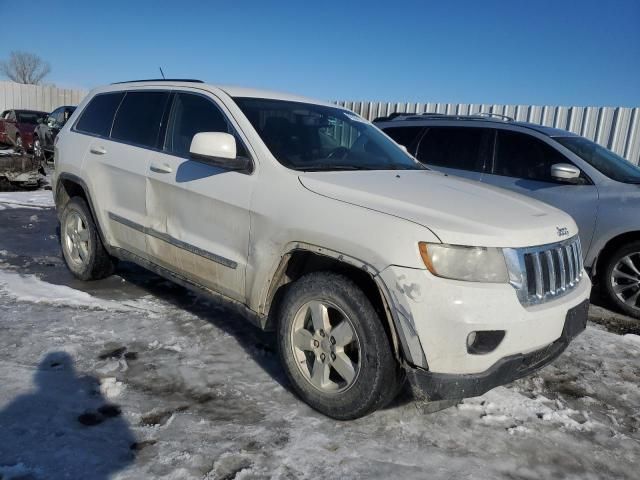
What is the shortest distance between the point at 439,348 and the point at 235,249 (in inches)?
56.3

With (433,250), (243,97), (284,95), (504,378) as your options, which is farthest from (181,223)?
(504,378)

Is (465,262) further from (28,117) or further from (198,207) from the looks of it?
(28,117)

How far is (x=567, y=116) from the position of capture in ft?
34.0

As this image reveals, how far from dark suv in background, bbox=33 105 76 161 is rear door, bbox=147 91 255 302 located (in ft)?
37.0

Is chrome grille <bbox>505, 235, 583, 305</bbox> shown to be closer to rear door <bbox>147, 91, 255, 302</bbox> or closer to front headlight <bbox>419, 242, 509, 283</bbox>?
front headlight <bbox>419, 242, 509, 283</bbox>

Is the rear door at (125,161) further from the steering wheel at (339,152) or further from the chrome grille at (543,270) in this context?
the chrome grille at (543,270)

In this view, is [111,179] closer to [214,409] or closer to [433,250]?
[214,409]

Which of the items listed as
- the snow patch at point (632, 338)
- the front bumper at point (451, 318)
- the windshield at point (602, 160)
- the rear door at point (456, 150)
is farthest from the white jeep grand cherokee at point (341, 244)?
the windshield at point (602, 160)

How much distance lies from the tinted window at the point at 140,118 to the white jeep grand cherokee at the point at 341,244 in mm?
17

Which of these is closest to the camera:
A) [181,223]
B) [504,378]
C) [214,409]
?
[504,378]

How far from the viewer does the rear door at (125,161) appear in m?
4.00

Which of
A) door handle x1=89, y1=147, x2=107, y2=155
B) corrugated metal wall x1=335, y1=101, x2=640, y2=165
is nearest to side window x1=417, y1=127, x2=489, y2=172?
door handle x1=89, y1=147, x2=107, y2=155

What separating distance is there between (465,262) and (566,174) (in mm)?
3138

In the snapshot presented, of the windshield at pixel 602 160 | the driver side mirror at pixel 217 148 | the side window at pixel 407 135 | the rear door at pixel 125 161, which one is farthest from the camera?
the side window at pixel 407 135
